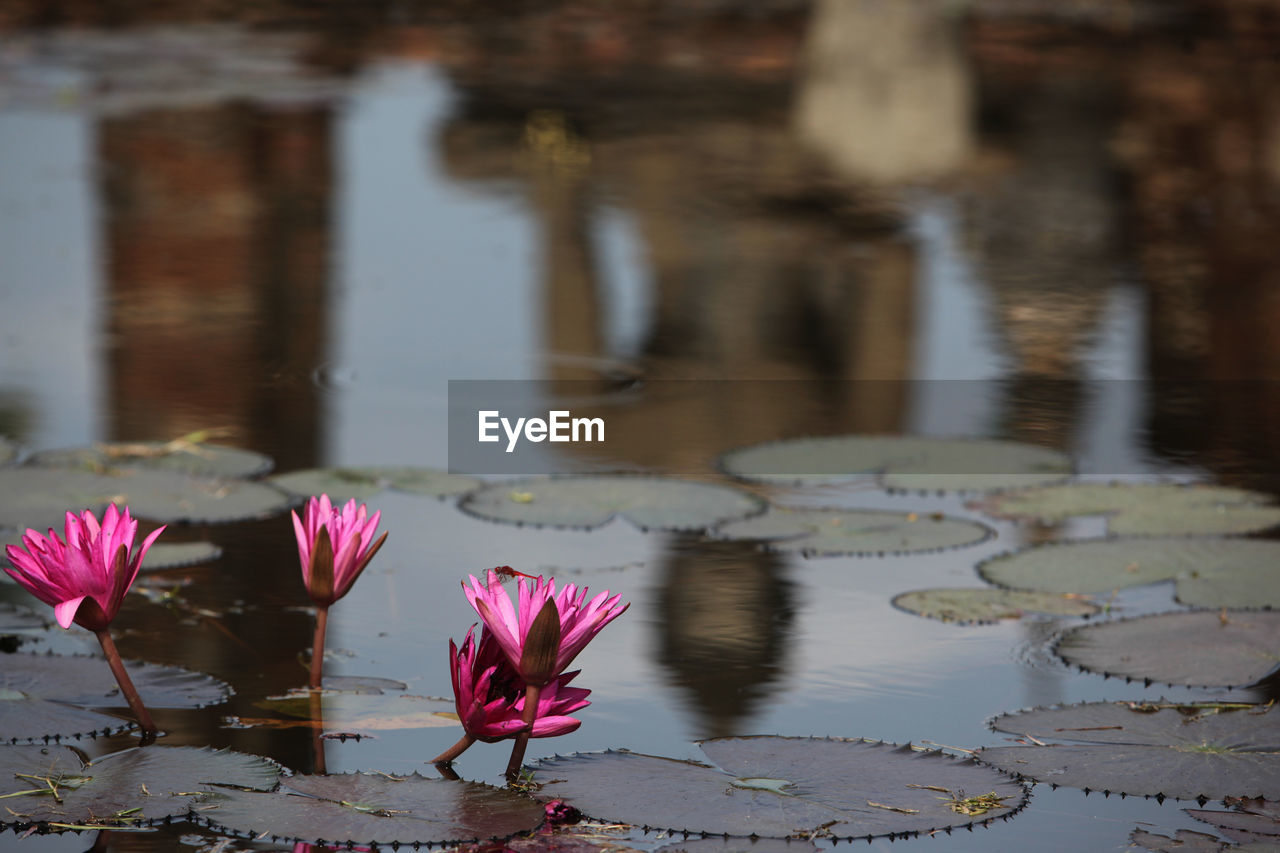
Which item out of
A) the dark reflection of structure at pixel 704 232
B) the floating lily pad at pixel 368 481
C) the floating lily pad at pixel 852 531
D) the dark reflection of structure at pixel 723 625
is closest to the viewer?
the dark reflection of structure at pixel 723 625

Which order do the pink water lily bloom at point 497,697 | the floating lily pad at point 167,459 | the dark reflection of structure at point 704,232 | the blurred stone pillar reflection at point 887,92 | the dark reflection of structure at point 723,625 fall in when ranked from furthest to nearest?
the blurred stone pillar reflection at point 887,92 → the dark reflection of structure at point 704,232 → the floating lily pad at point 167,459 → the dark reflection of structure at point 723,625 → the pink water lily bloom at point 497,697

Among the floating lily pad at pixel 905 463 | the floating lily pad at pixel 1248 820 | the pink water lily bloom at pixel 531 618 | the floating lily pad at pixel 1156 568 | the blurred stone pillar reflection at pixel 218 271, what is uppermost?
the blurred stone pillar reflection at pixel 218 271

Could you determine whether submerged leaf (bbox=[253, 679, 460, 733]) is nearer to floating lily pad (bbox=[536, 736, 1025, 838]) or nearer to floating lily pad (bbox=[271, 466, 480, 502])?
floating lily pad (bbox=[536, 736, 1025, 838])

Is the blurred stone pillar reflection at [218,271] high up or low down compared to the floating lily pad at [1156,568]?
up

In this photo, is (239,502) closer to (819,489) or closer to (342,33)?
(819,489)

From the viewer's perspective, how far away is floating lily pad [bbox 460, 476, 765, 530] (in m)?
3.08

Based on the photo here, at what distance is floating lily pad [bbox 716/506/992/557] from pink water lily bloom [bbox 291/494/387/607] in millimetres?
1127

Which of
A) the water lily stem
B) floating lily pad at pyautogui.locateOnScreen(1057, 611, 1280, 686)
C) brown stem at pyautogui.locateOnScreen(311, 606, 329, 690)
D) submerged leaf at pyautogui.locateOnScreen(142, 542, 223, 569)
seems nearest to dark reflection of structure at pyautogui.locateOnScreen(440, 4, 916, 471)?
submerged leaf at pyautogui.locateOnScreen(142, 542, 223, 569)

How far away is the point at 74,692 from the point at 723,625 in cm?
89

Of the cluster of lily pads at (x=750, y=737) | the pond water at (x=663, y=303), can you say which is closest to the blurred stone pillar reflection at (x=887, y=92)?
the pond water at (x=663, y=303)

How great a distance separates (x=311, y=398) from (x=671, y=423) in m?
0.80

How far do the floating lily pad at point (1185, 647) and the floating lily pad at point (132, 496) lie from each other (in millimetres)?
1372

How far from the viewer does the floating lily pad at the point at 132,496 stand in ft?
9.95

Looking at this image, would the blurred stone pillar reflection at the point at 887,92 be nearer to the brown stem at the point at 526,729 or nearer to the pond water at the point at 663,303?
the pond water at the point at 663,303
